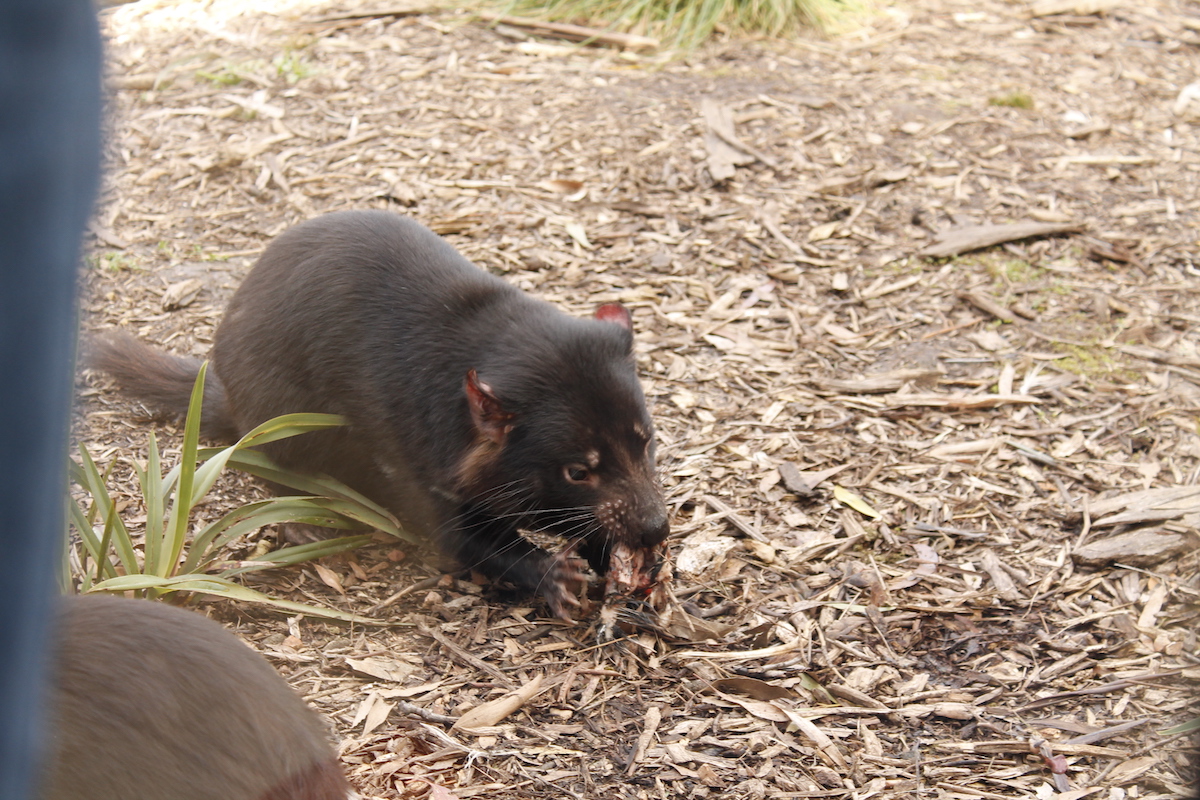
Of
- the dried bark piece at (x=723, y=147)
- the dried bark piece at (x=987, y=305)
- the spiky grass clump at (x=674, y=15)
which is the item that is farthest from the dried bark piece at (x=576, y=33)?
the dried bark piece at (x=987, y=305)

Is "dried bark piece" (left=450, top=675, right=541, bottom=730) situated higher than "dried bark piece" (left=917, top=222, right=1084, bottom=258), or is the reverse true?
"dried bark piece" (left=917, top=222, right=1084, bottom=258)

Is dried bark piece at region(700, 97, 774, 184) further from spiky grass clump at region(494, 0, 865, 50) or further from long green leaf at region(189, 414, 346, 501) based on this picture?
long green leaf at region(189, 414, 346, 501)

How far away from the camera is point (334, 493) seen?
3.15 meters

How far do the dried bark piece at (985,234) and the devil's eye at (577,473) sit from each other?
2567 millimetres

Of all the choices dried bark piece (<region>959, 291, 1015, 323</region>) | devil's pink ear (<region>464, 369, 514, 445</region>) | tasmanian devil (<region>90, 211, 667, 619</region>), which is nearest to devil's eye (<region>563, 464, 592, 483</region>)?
tasmanian devil (<region>90, 211, 667, 619</region>)

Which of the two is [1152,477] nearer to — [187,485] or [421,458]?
[421,458]

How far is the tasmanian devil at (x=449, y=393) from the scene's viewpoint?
2.88 m

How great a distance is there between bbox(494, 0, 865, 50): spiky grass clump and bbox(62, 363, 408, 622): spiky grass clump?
444 centimetres

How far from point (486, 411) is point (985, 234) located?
9.88 feet

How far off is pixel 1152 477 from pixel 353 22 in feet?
17.7

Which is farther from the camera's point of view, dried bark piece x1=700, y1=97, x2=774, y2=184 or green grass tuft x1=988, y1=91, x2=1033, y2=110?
green grass tuft x1=988, y1=91, x2=1033, y2=110

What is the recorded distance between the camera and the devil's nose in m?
2.83

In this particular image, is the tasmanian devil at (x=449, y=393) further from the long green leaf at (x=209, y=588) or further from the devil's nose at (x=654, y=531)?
the long green leaf at (x=209, y=588)

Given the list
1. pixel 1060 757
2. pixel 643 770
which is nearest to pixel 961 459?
pixel 1060 757
